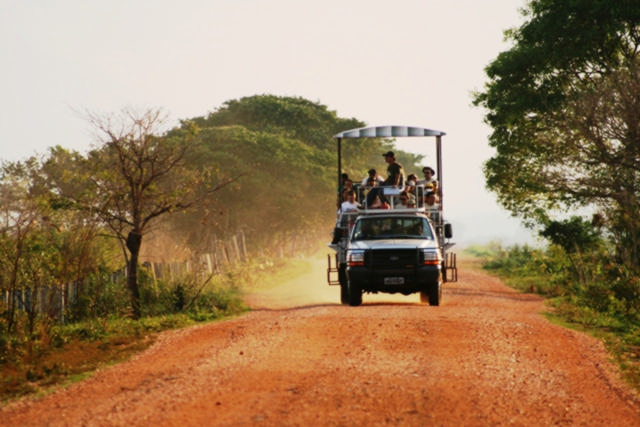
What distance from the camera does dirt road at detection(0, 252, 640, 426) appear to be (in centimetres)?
873

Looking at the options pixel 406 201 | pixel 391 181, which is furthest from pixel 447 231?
pixel 391 181

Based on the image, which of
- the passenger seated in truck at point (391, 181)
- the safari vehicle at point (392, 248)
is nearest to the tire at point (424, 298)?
the safari vehicle at point (392, 248)

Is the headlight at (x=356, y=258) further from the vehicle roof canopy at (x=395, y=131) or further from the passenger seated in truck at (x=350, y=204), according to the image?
the vehicle roof canopy at (x=395, y=131)

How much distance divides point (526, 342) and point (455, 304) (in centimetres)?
665

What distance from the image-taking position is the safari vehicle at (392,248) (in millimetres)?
18141

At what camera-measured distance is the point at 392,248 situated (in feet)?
59.5

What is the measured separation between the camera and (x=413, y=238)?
61.9 feet

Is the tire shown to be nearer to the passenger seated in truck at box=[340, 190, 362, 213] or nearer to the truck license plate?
→ the passenger seated in truck at box=[340, 190, 362, 213]

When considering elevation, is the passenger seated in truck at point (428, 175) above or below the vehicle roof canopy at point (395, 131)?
below

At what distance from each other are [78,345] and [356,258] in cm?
642

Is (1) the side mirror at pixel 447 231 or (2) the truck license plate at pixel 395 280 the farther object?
(1) the side mirror at pixel 447 231

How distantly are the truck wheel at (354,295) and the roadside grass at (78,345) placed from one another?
2597 millimetres

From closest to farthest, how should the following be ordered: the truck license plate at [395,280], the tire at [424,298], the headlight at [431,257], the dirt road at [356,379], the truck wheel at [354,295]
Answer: the dirt road at [356,379]
the truck license plate at [395,280]
the headlight at [431,257]
the truck wheel at [354,295]
the tire at [424,298]

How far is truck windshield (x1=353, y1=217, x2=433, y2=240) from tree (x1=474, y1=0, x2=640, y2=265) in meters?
5.88
